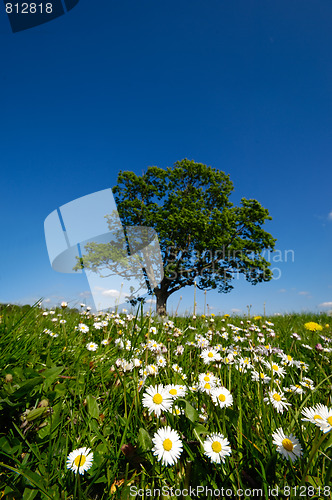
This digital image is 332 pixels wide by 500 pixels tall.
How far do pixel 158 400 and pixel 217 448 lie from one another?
362 mm

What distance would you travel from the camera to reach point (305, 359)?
3383mm

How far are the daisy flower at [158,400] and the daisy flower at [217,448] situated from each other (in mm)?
257

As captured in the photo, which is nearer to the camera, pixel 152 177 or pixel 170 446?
pixel 170 446

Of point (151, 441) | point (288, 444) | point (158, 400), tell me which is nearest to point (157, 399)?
point (158, 400)

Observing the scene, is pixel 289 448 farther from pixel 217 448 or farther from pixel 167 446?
pixel 167 446

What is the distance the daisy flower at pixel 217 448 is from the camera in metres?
1.15

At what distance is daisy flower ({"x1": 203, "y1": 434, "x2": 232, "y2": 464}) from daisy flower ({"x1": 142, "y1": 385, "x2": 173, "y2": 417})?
26cm

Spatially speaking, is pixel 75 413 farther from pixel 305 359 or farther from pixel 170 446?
pixel 305 359

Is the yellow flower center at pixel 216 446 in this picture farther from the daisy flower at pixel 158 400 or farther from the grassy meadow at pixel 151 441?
the daisy flower at pixel 158 400

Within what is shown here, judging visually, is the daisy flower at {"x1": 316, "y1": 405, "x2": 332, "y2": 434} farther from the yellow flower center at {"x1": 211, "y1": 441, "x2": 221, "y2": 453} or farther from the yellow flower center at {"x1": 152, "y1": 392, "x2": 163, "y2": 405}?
the yellow flower center at {"x1": 152, "y1": 392, "x2": 163, "y2": 405}

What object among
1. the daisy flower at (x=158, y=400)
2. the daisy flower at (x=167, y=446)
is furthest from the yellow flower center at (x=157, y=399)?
the daisy flower at (x=167, y=446)

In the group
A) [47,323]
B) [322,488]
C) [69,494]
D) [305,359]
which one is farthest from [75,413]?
[305,359]

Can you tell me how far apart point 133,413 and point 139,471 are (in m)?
0.33

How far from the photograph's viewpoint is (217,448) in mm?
1184
